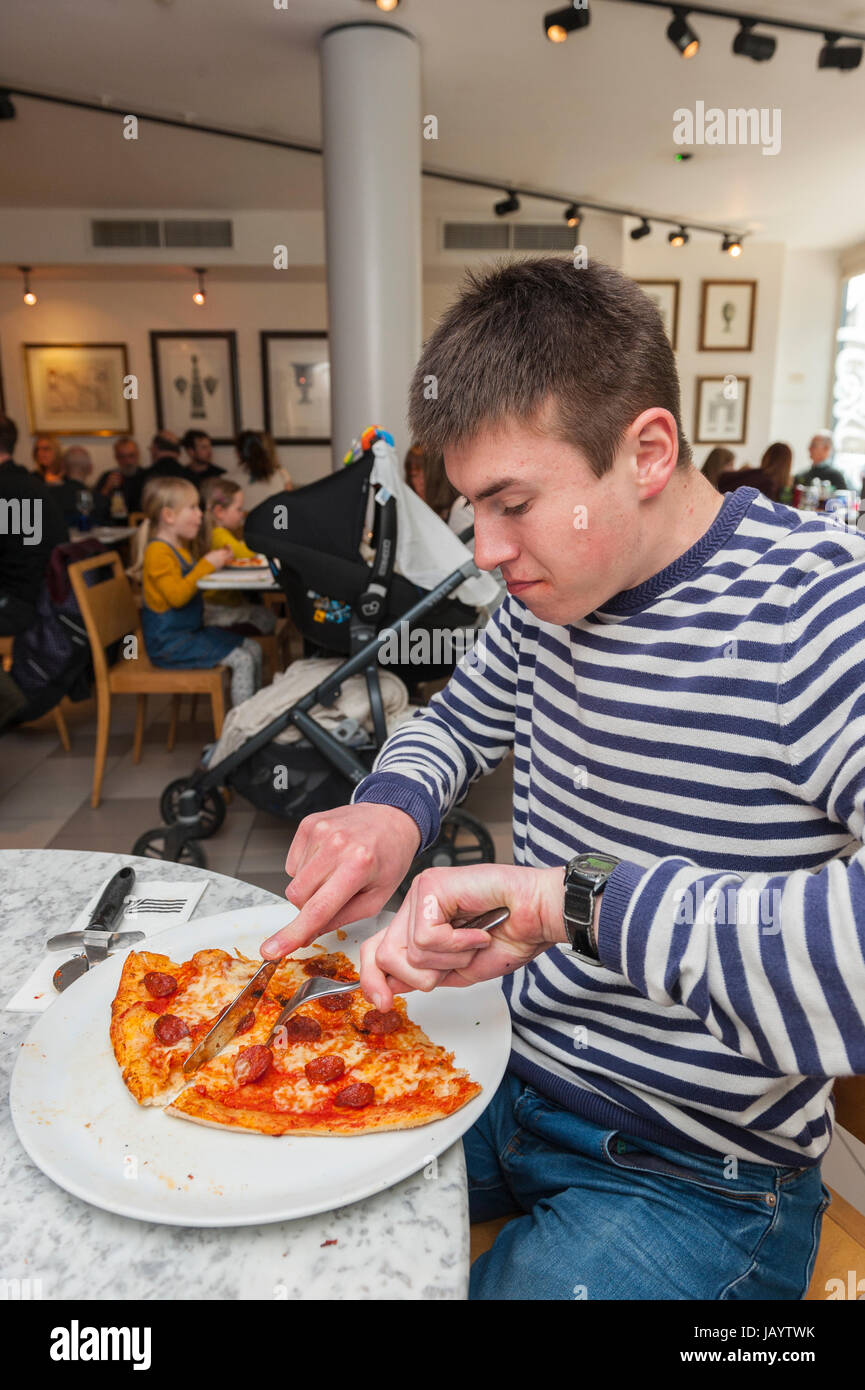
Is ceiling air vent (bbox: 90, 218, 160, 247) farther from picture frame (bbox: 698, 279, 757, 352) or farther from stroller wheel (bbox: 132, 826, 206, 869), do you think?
stroller wheel (bbox: 132, 826, 206, 869)

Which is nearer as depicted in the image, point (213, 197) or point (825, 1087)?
point (825, 1087)

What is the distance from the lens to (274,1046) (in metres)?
0.83

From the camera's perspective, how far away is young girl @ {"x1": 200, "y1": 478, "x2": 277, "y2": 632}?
448 cm

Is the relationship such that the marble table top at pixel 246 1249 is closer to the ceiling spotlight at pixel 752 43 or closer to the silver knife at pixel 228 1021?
the silver knife at pixel 228 1021

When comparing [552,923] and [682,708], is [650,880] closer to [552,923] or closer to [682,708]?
[552,923]

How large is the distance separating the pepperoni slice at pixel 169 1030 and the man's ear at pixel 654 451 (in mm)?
648

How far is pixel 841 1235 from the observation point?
1021 mm

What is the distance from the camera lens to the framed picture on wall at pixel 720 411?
30.2 ft

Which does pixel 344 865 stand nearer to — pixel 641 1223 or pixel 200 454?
pixel 641 1223

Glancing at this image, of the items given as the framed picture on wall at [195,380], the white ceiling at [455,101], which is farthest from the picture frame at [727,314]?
the framed picture on wall at [195,380]

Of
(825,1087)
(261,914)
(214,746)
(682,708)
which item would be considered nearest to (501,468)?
(682,708)

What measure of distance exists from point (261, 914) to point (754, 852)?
1.70 feet
